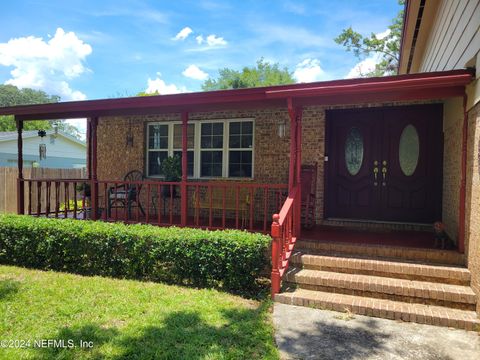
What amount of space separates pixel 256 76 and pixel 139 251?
37203 millimetres

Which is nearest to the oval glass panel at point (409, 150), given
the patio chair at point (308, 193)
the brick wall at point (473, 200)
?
the patio chair at point (308, 193)

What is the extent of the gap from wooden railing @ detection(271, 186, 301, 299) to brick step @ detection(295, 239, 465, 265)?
11.7 inches

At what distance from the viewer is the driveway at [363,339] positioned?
10.4ft

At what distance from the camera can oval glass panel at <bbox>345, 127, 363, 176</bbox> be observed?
6965 millimetres

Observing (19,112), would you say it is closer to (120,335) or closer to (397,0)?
(120,335)

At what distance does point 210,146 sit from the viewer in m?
8.32

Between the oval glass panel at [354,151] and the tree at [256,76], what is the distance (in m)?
31.6

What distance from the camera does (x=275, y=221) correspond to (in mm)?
4555

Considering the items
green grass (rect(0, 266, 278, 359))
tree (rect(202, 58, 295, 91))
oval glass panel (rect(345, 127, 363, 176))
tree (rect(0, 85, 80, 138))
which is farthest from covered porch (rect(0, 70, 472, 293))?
tree (rect(0, 85, 80, 138))

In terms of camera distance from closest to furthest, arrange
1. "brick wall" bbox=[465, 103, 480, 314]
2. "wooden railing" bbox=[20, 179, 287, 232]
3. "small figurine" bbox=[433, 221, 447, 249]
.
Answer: "brick wall" bbox=[465, 103, 480, 314], "small figurine" bbox=[433, 221, 447, 249], "wooden railing" bbox=[20, 179, 287, 232]

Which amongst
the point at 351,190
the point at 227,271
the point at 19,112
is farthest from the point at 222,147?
the point at 19,112

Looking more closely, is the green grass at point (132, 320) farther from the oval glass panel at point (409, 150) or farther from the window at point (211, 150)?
the oval glass panel at point (409, 150)

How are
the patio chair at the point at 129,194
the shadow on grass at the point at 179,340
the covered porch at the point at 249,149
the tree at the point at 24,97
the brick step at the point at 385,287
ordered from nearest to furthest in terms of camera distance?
the shadow on grass at the point at 179,340
the brick step at the point at 385,287
the covered porch at the point at 249,149
the patio chair at the point at 129,194
the tree at the point at 24,97

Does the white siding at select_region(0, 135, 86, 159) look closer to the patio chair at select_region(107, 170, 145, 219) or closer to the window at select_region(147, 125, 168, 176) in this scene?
the patio chair at select_region(107, 170, 145, 219)
